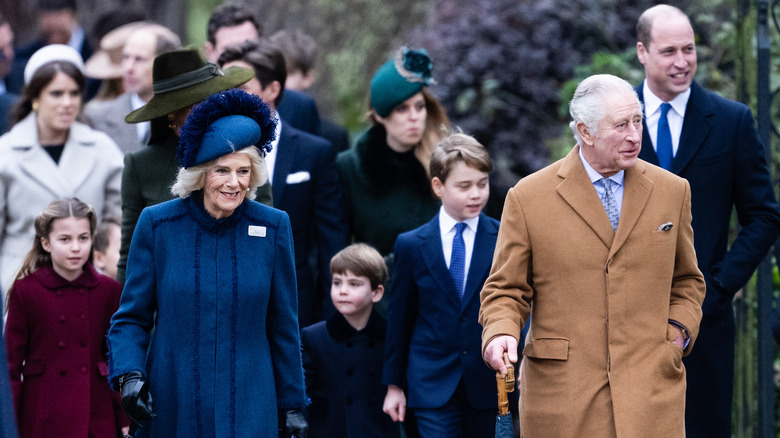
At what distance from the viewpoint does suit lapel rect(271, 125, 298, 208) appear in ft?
22.5

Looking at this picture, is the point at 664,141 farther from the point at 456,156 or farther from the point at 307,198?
the point at 307,198

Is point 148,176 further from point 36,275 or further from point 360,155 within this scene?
point 360,155

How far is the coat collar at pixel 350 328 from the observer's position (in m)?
6.41

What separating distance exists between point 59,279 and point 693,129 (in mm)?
3117

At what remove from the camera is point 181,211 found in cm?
494

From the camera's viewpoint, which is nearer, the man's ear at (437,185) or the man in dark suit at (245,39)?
the man's ear at (437,185)

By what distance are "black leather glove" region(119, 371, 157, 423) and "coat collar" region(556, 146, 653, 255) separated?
175 centimetres

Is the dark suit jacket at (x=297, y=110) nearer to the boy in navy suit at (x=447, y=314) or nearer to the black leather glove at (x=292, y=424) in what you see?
the boy in navy suit at (x=447, y=314)

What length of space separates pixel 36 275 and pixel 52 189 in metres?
1.49

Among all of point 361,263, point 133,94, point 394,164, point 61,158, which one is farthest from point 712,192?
point 133,94

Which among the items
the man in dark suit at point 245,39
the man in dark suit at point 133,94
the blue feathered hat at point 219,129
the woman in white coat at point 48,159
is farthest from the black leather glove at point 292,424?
the man in dark suit at point 133,94

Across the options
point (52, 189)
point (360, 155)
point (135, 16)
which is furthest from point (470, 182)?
point (135, 16)

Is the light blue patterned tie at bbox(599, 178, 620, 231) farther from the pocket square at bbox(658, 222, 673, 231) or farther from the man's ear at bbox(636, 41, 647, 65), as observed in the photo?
the man's ear at bbox(636, 41, 647, 65)

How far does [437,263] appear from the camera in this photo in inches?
239
